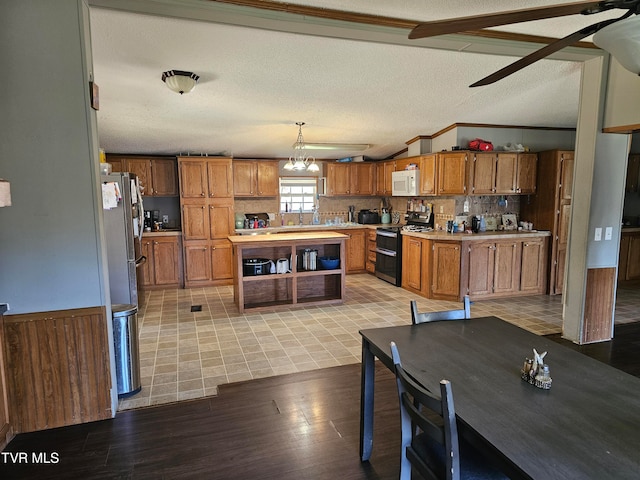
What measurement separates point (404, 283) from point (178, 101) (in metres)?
4.16

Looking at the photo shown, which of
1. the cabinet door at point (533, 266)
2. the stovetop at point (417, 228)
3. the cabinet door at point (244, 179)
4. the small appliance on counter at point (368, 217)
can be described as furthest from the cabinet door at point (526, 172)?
the cabinet door at point (244, 179)

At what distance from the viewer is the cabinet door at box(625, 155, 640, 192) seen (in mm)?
6347

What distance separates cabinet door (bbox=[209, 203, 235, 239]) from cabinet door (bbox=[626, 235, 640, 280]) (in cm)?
660

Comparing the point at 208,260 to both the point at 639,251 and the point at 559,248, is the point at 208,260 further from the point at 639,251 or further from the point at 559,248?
the point at 639,251

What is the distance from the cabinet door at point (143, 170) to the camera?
6.25 meters

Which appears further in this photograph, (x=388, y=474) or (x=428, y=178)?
(x=428, y=178)

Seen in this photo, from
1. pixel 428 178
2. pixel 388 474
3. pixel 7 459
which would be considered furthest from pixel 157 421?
pixel 428 178

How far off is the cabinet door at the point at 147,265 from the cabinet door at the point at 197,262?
0.52 m

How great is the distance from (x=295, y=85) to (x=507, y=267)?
3.92 m

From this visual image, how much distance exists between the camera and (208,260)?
21.1 ft

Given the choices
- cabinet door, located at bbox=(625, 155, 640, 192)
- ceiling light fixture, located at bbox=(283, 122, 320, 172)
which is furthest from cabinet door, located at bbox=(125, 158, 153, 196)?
cabinet door, located at bbox=(625, 155, 640, 192)

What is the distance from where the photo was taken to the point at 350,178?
299 inches

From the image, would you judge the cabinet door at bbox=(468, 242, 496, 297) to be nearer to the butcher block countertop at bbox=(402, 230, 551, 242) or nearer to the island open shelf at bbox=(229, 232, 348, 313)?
the butcher block countertop at bbox=(402, 230, 551, 242)

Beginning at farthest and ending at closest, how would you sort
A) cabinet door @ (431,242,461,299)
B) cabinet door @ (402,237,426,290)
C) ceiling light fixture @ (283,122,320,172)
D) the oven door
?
1. the oven door
2. cabinet door @ (402,237,426,290)
3. cabinet door @ (431,242,461,299)
4. ceiling light fixture @ (283,122,320,172)
